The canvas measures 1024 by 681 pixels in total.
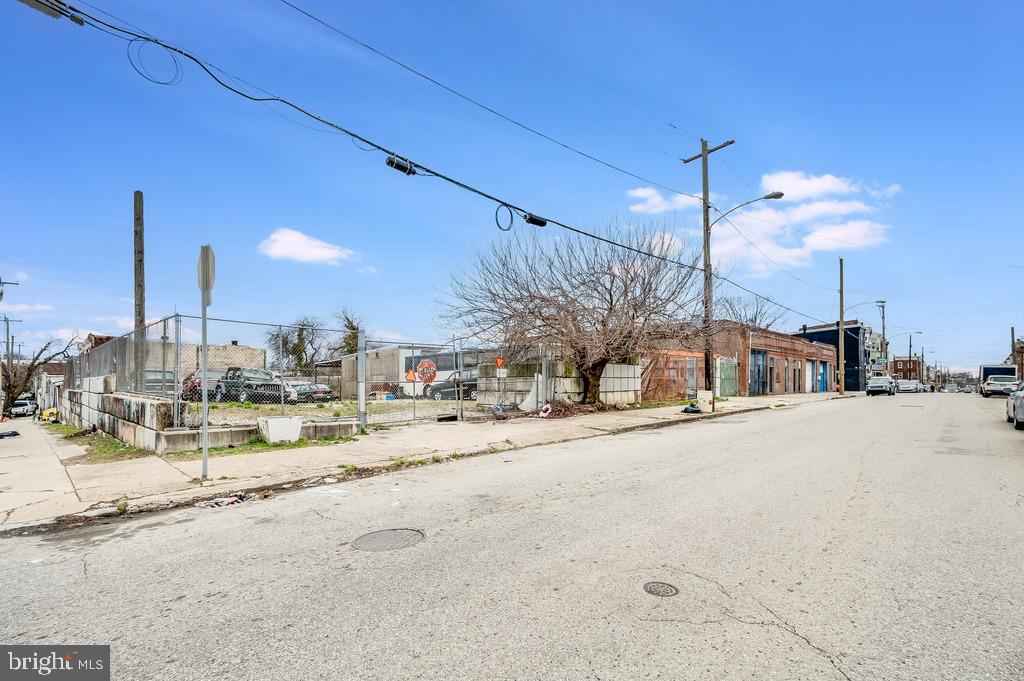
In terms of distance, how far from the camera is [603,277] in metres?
18.9

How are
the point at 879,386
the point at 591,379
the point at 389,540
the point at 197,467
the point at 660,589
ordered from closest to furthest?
the point at 660,589
the point at 389,540
the point at 197,467
the point at 591,379
the point at 879,386

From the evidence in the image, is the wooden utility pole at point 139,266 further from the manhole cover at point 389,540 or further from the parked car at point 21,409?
the parked car at point 21,409

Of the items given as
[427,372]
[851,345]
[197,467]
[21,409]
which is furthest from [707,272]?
[851,345]

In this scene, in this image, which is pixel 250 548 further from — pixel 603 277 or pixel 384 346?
pixel 603 277

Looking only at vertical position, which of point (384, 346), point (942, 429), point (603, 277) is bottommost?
point (942, 429)

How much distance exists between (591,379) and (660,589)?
15.7 meters

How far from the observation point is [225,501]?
6766 mm

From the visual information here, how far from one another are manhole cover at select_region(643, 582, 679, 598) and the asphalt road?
60mm

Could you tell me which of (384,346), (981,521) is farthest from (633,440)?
(981,521)

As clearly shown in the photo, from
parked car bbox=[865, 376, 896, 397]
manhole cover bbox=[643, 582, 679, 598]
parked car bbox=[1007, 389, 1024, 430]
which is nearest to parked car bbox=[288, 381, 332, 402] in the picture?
manhole cover bbox=[643, 582, 679, 598]

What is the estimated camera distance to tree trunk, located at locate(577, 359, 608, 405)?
19.2 metres

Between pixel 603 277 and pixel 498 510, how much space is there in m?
13.9

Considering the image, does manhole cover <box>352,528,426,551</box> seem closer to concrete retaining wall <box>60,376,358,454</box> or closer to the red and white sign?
concrete retaining wall <box>60,376,358,454</box>

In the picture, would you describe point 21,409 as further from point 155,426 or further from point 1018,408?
point 1018,408
